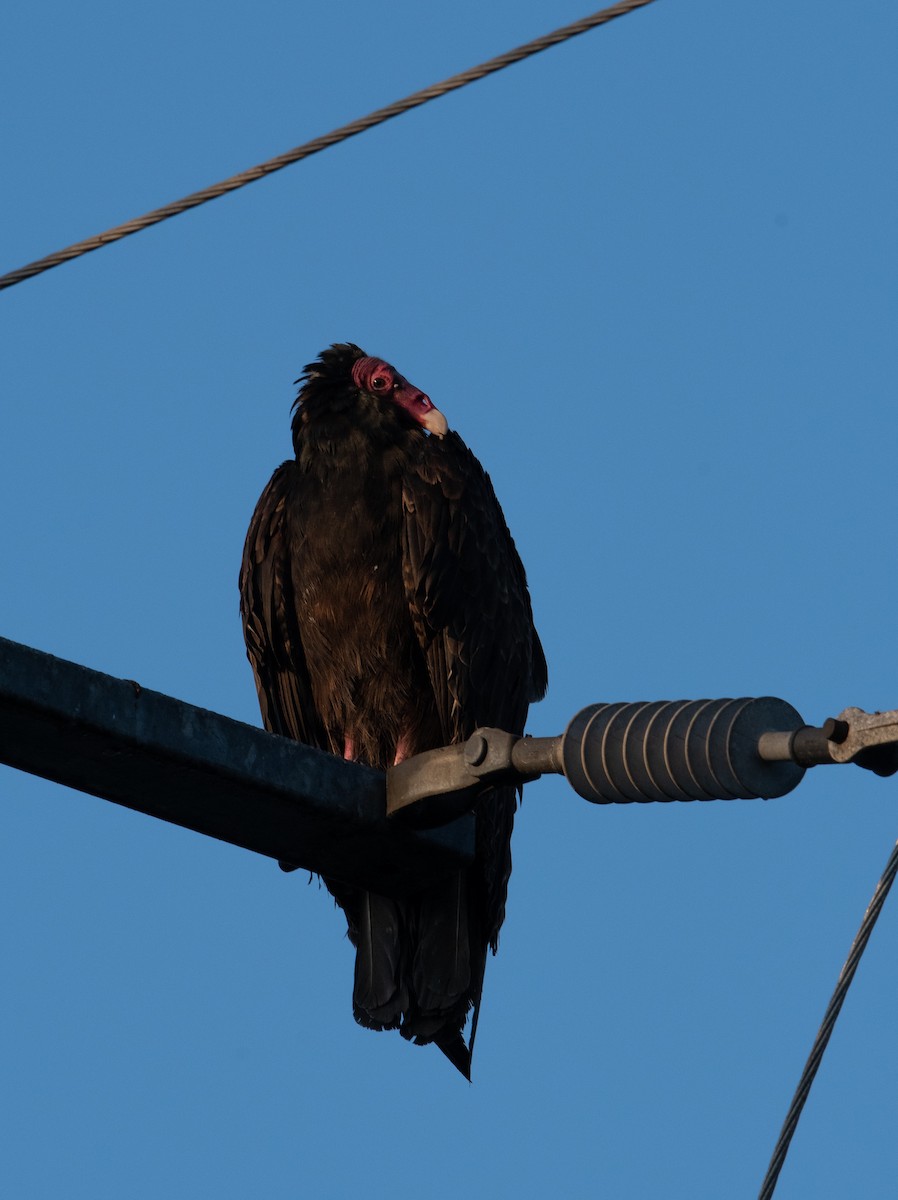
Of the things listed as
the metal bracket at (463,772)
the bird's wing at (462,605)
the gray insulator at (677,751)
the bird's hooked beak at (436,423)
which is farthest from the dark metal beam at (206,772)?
the bird's hooked beak at (436,423)

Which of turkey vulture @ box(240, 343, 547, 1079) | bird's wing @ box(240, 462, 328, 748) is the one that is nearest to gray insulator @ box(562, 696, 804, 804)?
turkey vulture @ box(240, 343, 547, 1079)

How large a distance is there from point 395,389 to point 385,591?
Answer: 0.93 metres

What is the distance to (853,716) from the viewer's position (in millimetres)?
4617

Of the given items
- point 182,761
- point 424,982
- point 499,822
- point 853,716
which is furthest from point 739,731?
point 499,822

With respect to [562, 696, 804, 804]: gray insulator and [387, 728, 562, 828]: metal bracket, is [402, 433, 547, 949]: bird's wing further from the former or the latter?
[562, 696, 804, 804]: gray insulator

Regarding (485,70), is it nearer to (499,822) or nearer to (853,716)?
(853,716)

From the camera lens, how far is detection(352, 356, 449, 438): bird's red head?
855 centimetres

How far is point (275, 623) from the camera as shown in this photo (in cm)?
845

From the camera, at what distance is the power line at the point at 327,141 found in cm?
479

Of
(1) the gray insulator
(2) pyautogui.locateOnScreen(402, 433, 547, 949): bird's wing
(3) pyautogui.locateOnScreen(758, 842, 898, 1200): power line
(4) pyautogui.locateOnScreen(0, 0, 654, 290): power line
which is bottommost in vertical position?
(3) pyautogui.locateOnScreen(758, 842, 898, 1200): power line

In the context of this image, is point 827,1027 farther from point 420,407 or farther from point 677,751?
point 420,407

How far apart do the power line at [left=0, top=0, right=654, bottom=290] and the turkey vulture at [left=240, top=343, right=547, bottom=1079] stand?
2.84 m

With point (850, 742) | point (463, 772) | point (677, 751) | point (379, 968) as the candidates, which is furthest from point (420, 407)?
point (850, 742)

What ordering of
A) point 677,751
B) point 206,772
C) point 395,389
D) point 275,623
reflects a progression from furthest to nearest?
point 395,389 → point 275,623 → point 206,772 → point 677,751
